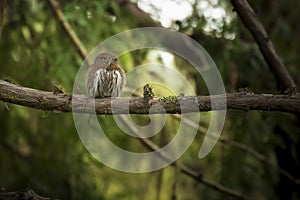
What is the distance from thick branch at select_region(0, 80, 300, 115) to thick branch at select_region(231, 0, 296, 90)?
975 millimetres

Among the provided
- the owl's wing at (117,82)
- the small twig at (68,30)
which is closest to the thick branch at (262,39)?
the owl's wing at (117,82)

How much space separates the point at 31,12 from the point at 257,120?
1999 millimetres

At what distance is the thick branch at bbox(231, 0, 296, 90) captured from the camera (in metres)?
3.94

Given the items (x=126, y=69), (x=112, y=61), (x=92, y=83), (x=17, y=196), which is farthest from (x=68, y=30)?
(x=17, y=196)

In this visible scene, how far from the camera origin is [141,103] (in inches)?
124

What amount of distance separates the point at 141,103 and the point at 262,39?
1234 millimetres

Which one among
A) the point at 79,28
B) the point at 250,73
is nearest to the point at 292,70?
the point at 250,73

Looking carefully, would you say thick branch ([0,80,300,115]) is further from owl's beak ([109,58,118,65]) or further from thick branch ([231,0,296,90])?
thick branch ([231,0,296,90])

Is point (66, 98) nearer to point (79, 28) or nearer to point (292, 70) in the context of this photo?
point (79, 28)

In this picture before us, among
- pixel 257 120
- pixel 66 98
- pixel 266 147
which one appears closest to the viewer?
pixel 66 98

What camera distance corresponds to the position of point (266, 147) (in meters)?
5.32

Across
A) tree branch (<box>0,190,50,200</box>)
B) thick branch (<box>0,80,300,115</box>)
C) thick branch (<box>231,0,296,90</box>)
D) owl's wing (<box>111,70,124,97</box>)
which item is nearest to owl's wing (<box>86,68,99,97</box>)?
owl's wing (<box>111,70,124,97</box>)

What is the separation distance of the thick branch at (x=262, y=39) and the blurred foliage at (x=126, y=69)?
680mm

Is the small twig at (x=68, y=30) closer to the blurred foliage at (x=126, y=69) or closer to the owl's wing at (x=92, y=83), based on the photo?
the blurred foliage at (x=126, y=69)
